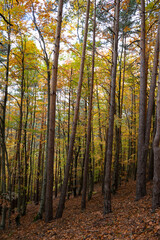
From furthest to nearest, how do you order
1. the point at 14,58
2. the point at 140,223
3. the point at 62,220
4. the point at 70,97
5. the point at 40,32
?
the point at 70,97
the point at 14,58
the point at 40,32
the point at 62,220
the point at 140,223

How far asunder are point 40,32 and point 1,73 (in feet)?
11.1

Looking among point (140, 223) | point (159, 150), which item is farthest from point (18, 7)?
point (140, 223)

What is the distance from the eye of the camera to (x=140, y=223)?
453cm

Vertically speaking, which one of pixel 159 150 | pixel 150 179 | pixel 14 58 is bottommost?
pixel 150 179

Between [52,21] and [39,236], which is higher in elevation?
[52,21]

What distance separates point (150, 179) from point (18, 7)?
39.1 feet

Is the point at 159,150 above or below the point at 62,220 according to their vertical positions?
above

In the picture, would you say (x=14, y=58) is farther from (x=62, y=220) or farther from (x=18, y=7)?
(x=62, y=220)

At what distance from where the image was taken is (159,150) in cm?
494

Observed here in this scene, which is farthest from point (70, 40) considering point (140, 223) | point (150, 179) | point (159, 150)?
point (150, 179)

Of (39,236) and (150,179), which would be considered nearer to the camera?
(39,236)

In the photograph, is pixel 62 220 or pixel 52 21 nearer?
pixel 62 220

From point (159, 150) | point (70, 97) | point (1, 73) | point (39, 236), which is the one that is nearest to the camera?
point (159, 150)

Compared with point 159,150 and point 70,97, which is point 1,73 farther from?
point 159,150
